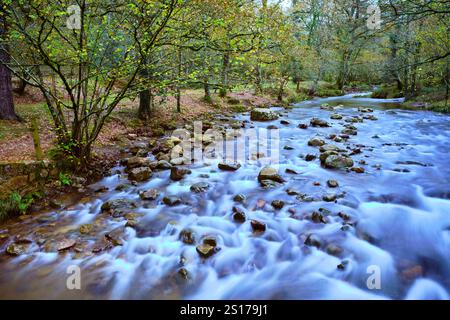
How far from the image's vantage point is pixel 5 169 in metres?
5.98

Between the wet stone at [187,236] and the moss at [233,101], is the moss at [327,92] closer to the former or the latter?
the moss at [233,101]

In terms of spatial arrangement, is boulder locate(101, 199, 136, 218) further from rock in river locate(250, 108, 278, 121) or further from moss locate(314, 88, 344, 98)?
moss locate(314, 88, 344, 98)

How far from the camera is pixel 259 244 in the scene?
5066mm

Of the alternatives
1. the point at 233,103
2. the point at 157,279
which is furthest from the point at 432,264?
the point at 233,103

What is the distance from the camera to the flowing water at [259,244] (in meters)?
4.15

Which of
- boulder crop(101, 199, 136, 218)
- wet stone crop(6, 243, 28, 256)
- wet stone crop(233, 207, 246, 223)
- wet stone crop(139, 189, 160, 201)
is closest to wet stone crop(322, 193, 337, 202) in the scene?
wet stone crop(233, 207, 246, 223)

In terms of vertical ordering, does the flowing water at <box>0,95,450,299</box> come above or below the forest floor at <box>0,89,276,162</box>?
below

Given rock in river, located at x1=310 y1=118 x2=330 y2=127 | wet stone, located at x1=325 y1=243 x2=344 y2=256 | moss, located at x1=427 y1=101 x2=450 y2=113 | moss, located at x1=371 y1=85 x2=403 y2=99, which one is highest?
moss, located at x1=371 y1=85 x2=403 y2=99

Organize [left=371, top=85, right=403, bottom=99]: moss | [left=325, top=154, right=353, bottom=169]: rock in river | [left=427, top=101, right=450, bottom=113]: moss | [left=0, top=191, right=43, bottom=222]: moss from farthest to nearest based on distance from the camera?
[left=371, top=85, right=403, bottom=99]: moss, [left=427, top=101, right=450, bottom=113]: moss, [left=325, top=154, right=353, bottom=169]: rock in river, [left=0, top=191, right=43, bottom=222]: moss

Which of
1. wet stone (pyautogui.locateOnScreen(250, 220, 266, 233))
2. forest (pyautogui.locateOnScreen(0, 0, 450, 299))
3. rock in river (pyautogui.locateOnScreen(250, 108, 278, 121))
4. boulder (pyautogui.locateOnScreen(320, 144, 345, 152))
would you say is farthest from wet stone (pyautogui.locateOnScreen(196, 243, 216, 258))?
rock in river (pyautogui.locateOnScreen(250, 108, 278, 121))

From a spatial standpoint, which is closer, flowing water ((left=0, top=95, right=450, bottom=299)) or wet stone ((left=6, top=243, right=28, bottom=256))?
flowing water ((left=0, top=95, right=450, bottom=299))

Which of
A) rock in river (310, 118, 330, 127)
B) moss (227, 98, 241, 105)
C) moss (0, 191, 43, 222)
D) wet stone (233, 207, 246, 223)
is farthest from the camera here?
moss (227, 98, 241, 105)

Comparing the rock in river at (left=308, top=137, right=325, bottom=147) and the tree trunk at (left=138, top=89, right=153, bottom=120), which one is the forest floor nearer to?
the tree trunk at (left=138, top=89, right=153, bottom=120)

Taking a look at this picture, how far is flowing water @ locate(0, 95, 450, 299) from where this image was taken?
13.6ft
